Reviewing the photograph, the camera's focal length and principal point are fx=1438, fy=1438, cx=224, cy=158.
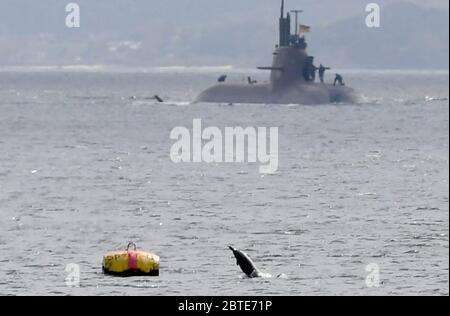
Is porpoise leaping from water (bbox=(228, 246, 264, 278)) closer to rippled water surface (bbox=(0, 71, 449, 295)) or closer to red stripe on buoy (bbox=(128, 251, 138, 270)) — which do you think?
rippled water surface (bbox=(0, 71, 449, 295))

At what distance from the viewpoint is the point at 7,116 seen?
18725cm

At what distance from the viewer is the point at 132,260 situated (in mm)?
50719

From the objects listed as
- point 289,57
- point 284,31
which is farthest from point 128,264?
point 289,57

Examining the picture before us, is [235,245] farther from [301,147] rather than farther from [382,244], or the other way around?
[301,147]

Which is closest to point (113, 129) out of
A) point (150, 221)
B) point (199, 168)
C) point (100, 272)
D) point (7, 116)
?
point (7, 116)

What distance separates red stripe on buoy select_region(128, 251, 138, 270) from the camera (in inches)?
1989

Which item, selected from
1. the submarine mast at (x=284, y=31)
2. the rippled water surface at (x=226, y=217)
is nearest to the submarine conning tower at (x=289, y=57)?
the submarine mast at (x=284, y=31)

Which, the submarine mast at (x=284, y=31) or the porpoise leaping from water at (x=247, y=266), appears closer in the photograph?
the porpoise leaping from water at (x=247, y=266)

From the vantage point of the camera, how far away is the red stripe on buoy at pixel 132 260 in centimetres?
5053

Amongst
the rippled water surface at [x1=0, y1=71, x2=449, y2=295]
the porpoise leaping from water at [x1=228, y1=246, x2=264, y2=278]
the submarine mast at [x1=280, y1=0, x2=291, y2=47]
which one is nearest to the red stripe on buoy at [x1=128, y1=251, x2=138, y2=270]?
the rippled water surface at [x1=0, y1=71, x2=449, y2=295]

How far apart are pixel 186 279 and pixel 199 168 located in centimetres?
4978

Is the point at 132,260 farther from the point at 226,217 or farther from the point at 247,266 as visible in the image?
the point at 226,217

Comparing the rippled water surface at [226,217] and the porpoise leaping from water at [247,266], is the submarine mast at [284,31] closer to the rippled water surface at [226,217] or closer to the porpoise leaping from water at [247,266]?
the rippled water surface at [226,217]

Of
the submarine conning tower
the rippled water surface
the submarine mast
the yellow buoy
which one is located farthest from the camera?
the submarine conning tower
